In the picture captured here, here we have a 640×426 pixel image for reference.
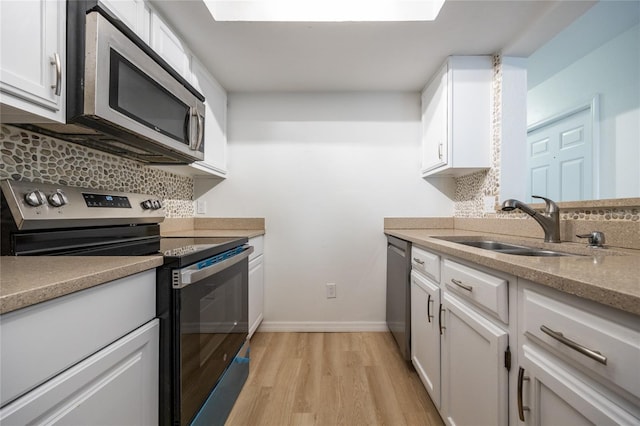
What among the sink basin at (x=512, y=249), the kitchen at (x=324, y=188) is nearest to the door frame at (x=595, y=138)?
the kitchen at (x=324, y=188)

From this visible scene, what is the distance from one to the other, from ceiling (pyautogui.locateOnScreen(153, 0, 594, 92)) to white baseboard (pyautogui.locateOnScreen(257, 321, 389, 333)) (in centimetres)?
209

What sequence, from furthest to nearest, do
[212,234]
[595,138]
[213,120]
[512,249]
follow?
1. [595,138]
2. [213,120]
3. [212,234]
4. [512,249]

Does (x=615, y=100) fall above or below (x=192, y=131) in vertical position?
above

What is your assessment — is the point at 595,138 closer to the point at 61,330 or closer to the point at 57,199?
the point at 61,330

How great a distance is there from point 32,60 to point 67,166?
55cm

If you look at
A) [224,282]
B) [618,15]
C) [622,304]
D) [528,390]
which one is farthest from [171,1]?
[618,15]

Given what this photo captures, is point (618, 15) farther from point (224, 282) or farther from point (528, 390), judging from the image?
point (224, 282)

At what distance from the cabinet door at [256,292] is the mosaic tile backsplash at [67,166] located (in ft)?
2.80

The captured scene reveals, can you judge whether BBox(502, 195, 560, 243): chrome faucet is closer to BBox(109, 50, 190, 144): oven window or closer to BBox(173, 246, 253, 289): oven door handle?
A: BBox(173, 246, 253, 289): oven door handle

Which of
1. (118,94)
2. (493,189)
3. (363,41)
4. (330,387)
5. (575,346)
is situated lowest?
(330,387)

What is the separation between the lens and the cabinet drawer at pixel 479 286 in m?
0.81

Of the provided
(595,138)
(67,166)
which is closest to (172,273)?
(67,166)

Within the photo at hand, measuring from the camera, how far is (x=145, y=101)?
112cm

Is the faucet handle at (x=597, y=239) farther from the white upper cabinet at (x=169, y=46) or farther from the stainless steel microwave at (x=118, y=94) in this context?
the white upper cabinet at (x=169, y=46)
